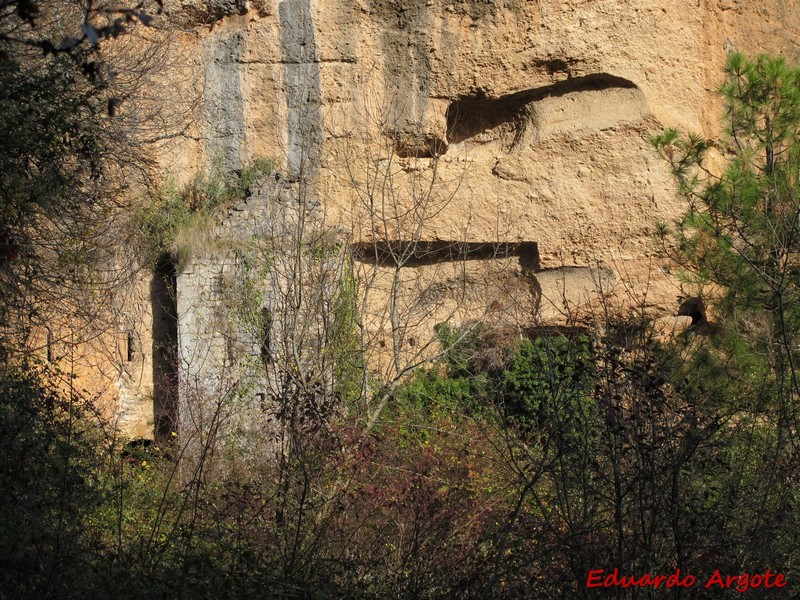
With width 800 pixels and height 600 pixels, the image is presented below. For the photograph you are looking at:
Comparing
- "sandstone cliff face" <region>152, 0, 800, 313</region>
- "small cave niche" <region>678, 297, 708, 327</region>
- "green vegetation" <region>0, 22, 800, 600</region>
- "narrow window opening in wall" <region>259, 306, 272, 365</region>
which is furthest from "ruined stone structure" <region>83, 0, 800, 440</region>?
"green vegetation" <region>0, 22, 800, 600</region>

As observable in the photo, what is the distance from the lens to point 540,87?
1128cm

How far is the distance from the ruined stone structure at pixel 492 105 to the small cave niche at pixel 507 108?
27mm

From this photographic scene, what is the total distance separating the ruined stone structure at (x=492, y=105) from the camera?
36.2 ft

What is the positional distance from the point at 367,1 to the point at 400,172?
2.07 m

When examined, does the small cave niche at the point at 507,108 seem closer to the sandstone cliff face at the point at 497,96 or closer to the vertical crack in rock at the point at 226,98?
the sandstone cliff face at the point at 497,96

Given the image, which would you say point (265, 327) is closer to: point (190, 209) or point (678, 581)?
point (190, 209)

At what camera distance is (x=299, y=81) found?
11352mm

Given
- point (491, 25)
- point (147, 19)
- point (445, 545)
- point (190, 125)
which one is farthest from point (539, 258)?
point (147, 19)

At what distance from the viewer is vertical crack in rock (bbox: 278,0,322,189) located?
11.2 metres

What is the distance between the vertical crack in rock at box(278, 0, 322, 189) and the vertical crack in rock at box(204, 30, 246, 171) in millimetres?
583

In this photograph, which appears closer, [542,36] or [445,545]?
[445,545]

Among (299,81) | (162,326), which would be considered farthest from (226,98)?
(162,326)

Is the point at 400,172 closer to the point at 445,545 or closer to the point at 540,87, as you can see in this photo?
the point at 540,87

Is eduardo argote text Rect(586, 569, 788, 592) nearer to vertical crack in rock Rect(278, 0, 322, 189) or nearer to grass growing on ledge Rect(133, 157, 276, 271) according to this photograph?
grass growing on ledge Rect(133, 157, 276, 271)
